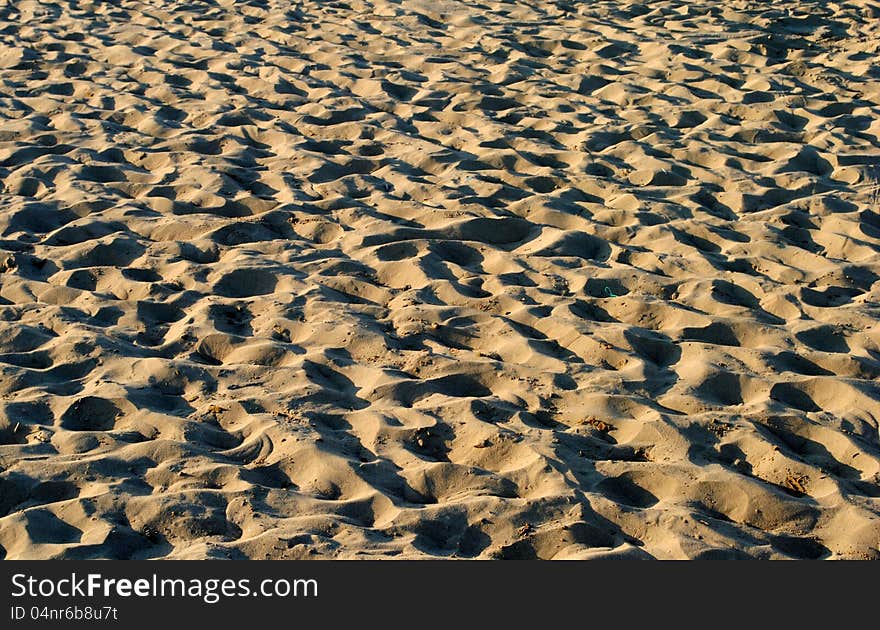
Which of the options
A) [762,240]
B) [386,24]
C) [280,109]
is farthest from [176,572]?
[386,24]

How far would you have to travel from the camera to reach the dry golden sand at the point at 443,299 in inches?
124

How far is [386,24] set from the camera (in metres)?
8.24

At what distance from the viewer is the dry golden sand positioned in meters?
3.15

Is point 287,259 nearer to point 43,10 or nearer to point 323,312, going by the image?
point 323,312

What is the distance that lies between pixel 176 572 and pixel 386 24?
20.5 ft

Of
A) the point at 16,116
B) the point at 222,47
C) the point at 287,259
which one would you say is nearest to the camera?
the point at 287,259

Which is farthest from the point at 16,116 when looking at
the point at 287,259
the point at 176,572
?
the point at 176,572

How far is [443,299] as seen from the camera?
4.35m

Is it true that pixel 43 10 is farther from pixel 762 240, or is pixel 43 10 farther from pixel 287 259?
pixel 762 240

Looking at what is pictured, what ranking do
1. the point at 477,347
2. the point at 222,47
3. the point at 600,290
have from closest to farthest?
the point at 477,347 → the point at 600,290 → the point at 222,47

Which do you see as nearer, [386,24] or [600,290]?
[600,290]

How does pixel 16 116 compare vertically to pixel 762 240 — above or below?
below

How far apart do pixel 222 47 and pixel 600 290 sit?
4529mm

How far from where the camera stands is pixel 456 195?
531 centimetres
